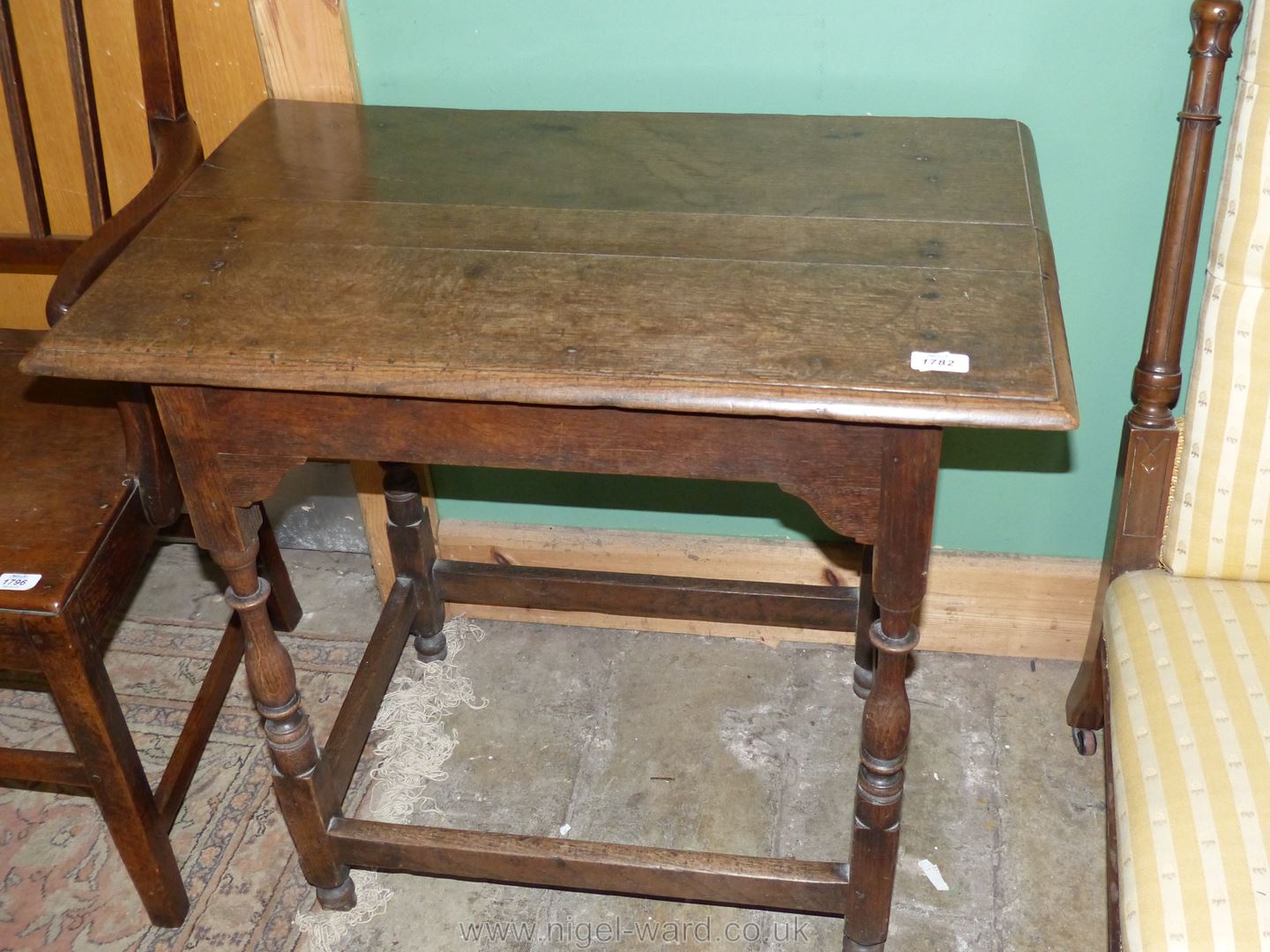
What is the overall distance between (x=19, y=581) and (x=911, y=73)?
1.25 m

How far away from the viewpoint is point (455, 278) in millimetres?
1235

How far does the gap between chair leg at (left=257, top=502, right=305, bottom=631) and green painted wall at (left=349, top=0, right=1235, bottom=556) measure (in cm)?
76

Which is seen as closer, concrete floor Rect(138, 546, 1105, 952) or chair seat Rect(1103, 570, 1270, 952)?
chair seat Rect(1103, 570, 1270, 952)

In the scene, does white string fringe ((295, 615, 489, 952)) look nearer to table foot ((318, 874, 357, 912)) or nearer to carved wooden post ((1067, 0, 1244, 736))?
table foot ((318, 874, 357, 912))

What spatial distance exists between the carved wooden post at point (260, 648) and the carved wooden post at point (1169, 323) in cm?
104

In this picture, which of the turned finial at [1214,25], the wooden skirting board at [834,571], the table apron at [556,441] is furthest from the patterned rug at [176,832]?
the turned finial at [1214,25]

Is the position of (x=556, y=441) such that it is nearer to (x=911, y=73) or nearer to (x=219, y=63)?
(x=911, y=73)

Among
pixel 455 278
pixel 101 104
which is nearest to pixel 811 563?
pixel 455 278

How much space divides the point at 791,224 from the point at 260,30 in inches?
32.1

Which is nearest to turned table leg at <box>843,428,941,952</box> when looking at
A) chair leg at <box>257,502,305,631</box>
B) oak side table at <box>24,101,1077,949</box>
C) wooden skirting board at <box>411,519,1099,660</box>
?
oak side table at <box>24,101,1077,949</box>

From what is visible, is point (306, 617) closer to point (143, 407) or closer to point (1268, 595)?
point (143, 407)

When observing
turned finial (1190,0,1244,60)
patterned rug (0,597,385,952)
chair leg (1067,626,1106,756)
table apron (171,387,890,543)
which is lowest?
patterned rug (0,597,385,952)

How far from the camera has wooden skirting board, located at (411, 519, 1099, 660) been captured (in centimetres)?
193

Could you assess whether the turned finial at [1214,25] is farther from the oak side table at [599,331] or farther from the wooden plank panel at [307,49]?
the wooden plank panel at [307,49]
